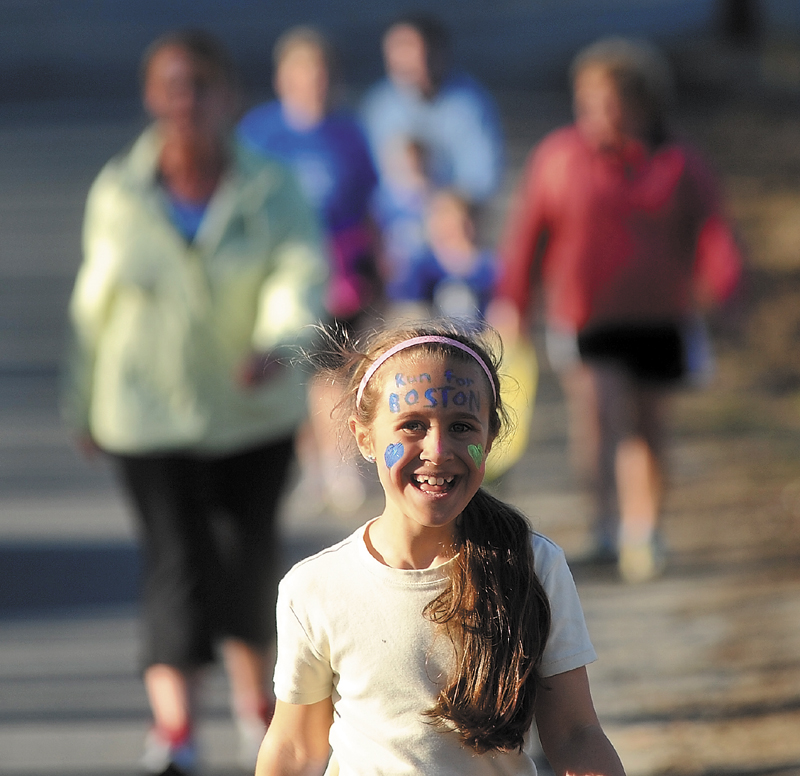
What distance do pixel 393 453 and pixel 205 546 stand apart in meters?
2.00

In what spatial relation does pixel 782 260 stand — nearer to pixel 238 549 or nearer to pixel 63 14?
pixel 238 549

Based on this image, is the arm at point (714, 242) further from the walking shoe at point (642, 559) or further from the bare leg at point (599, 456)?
the walking shoe at point (642, 559)

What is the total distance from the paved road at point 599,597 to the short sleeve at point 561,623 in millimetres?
946

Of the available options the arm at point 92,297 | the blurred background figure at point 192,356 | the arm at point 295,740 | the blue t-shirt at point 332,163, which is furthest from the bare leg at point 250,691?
the blue t-shirt at point 332,163

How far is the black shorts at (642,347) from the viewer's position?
19.6 feet

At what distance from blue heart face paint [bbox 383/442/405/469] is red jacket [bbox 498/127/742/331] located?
3.66m

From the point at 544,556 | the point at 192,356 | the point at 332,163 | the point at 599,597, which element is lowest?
the point at 599,597

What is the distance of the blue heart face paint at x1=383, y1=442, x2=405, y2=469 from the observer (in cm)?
233

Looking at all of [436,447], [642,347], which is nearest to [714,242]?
[642,347]

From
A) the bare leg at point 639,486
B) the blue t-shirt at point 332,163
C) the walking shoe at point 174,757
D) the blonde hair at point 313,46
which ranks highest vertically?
the blonde hair at point 313,46

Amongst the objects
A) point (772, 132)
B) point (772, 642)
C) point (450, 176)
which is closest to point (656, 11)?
point (772, 132)

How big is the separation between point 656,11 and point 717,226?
21037 mm

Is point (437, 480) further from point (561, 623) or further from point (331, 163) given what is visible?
point (331, 163)

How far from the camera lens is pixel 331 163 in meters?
6.53
